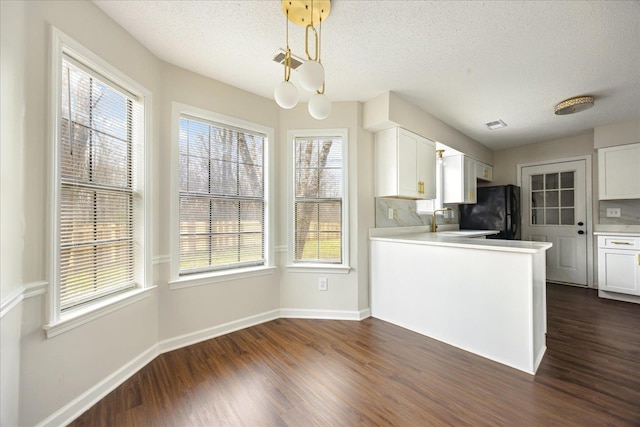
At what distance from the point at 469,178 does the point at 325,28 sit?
3459 millimetres

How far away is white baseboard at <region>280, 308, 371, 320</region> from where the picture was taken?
9.56ft

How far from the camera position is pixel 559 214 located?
4.42 meters

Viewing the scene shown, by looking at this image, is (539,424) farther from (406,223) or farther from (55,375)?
(55,375)

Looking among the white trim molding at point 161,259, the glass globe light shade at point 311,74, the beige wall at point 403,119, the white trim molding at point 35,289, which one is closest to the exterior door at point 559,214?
the beige wall at point 403,119

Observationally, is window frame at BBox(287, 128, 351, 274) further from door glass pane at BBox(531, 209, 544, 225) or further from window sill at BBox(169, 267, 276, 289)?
door glass pane at BBox(531, 209, 544, 225)

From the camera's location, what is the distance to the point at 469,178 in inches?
166

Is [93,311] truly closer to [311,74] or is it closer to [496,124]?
[311,74]

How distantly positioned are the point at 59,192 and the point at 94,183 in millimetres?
267

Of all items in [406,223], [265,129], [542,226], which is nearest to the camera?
[265,129]

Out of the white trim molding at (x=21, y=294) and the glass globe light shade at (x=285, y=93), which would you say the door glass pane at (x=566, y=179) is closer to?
the glass globe light shade at (x=285, y=93)

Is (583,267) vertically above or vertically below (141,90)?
below

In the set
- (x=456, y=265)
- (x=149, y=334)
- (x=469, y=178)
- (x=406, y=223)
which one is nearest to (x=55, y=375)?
(x=149, y=334)

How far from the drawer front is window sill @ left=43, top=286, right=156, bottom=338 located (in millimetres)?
5458

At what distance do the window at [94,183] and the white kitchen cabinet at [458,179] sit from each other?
4013mm
